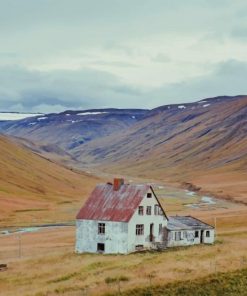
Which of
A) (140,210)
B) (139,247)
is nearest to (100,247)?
(139,247)

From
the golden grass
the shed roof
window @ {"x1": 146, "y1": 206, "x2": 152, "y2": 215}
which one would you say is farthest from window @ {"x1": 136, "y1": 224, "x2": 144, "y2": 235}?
the golden grass

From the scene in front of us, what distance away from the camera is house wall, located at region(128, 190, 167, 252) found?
7912 centimetres

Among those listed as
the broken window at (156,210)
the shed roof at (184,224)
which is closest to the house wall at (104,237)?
the broken window at (156,210)

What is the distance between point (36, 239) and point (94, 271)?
166 feet

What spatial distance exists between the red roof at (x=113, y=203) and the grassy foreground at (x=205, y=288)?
1131 inches

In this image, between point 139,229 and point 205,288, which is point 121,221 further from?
point 205,288

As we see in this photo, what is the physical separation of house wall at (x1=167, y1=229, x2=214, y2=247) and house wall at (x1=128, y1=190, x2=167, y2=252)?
1.44 meters

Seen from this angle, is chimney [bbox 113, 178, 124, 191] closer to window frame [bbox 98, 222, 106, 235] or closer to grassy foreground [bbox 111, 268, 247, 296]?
window frame [bbox 98, 222, 106, 235]

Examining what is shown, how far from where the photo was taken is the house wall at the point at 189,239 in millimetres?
83000

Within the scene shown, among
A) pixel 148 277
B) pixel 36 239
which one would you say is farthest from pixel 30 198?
pixel 148 277

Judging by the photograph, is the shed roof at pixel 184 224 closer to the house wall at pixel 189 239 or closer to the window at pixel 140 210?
the house wall at pixel 189 239

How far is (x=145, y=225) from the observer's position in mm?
81125

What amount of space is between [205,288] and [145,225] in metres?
32.0

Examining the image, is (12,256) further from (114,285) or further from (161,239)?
(114,285)
